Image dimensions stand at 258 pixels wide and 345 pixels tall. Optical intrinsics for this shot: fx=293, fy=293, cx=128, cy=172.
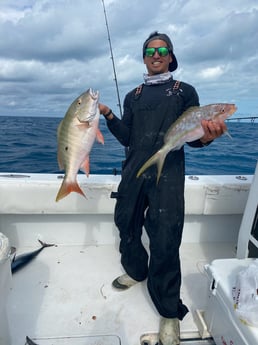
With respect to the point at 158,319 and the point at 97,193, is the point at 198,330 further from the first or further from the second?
the point at 97,193

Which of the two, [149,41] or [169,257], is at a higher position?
[149,41]

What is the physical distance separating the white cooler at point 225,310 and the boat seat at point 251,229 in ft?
1.27

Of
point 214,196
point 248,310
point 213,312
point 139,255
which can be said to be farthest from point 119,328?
point 214,196

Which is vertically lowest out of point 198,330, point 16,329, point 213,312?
point 198,330

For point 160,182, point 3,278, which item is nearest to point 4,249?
point 3,278

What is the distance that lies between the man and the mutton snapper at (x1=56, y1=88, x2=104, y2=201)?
0.96 feet

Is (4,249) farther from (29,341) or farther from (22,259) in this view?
(22,259)

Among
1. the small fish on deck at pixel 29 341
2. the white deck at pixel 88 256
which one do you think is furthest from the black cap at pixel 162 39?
the small fish on deck at pixel 29 341

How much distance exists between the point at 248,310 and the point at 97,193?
2.07 meters

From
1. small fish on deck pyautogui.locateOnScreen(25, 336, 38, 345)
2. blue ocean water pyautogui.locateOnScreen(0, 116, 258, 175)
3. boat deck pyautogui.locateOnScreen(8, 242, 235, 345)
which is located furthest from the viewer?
blue ocean water pyautogui.locateOnScreen(0, 116, 258, 175)

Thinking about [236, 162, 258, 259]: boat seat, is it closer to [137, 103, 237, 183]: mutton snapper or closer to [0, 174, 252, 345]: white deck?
[0, 174, 252, 345]: white deck

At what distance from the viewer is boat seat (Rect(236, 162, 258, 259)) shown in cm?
245

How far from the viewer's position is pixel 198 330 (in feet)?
7.84

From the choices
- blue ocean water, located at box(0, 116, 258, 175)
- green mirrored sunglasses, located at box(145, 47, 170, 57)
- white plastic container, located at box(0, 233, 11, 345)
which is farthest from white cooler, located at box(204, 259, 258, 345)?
blue ocean water, located at box(0, 116, 258, 175)
